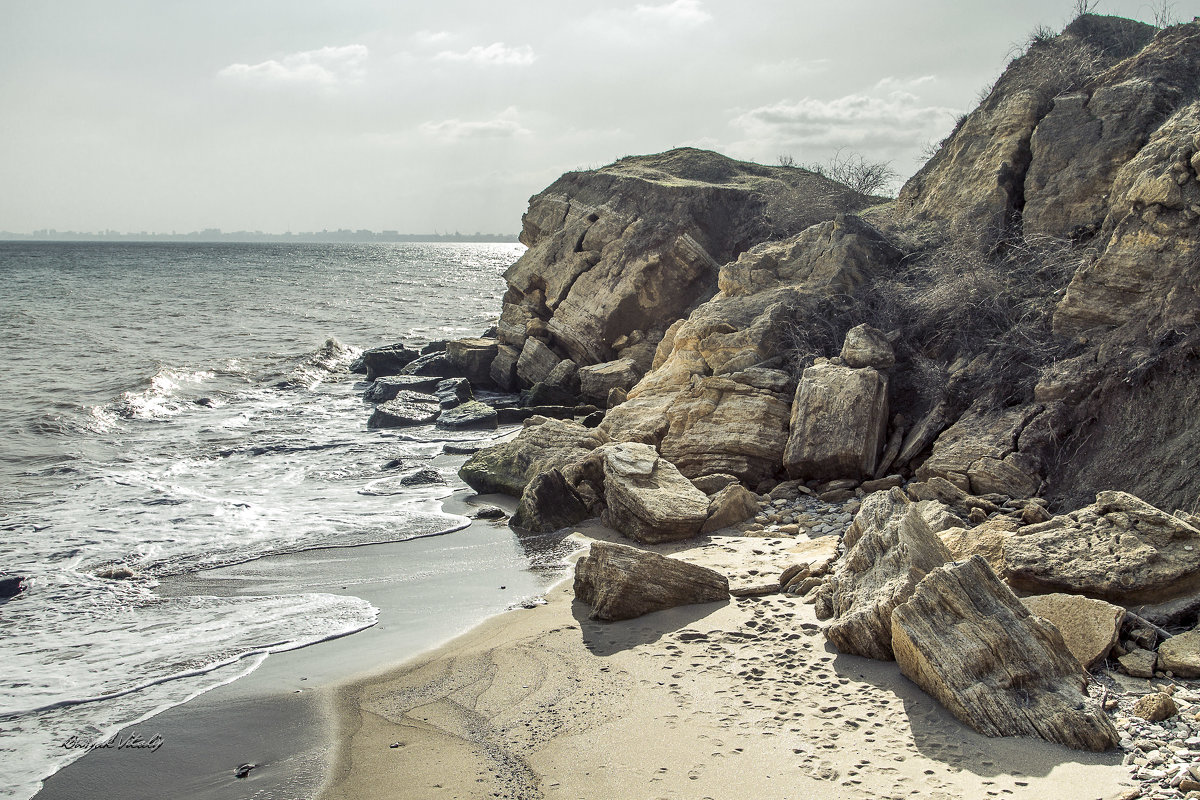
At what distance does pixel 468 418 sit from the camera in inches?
587

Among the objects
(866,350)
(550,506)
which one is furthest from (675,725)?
(866,350)

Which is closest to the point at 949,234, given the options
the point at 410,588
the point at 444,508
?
the point at 444,508

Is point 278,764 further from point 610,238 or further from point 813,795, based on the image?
point 610,238

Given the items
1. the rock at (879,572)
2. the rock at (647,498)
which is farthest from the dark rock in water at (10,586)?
the rock at (879,572)

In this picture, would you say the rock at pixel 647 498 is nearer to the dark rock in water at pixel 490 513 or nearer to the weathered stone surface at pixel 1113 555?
the dark rock in water at pixel 490 513

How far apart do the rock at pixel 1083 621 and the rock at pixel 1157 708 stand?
43 cm

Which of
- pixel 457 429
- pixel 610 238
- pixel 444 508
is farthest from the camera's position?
pixel 610 238

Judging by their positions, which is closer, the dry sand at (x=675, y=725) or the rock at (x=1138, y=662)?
the dry sand at (x=675, y=725)

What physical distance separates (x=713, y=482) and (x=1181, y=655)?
4.87 metres

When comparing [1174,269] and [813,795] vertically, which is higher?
[1174,269]

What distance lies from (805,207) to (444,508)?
35.0 ft

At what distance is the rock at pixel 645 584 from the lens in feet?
18.9

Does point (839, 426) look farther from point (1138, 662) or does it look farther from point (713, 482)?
point (1138, 662)

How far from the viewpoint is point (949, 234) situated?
36.2 ft
